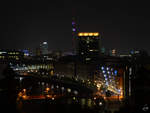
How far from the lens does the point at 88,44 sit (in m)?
56.7

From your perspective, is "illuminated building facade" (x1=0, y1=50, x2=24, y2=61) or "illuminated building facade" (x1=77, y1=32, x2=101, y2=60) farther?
"illuminated building facade" (x1=77, y1=32, x2=101, y2=60)

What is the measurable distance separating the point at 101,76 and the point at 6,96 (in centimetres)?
2708

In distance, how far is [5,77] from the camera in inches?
197

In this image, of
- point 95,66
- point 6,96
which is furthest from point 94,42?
point 6,96

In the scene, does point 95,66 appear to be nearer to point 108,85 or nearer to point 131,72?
point 108,85

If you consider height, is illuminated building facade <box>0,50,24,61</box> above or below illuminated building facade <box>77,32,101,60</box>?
below

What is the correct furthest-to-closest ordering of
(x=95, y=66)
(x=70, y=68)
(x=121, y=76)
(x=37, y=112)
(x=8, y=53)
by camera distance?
(x=8, y=53), (x=70, y=68), (x=95, y=66), (x=121, y=76), (x=37, y=112)

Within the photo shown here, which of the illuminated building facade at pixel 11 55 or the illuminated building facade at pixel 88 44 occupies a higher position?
the illuminated building facade at pixel 88 44

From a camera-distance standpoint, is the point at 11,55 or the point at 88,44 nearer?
the point at 11,55

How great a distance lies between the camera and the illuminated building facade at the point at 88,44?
54.8 meters

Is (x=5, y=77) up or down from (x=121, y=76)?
up

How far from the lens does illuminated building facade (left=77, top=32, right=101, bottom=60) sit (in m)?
54.8

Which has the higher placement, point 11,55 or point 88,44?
point 88,44

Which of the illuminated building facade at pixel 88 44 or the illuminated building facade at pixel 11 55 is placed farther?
the illuminated building facade at pixel 88 44
